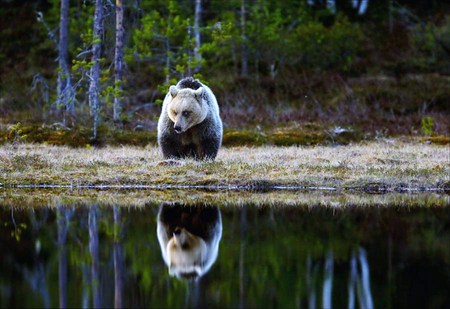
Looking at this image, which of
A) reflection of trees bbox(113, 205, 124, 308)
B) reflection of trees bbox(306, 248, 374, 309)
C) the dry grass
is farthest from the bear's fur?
reflection of trees bbox(306, 248, 374, 309)

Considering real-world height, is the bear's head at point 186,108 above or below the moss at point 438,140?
above

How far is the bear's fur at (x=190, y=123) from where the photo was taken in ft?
52.5

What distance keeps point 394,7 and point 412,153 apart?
22025 millimetres

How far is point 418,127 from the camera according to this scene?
86.7 feet

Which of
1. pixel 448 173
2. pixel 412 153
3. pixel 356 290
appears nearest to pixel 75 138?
pixel 412 153

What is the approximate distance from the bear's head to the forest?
17.5 feet

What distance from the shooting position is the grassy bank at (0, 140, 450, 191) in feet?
48.6

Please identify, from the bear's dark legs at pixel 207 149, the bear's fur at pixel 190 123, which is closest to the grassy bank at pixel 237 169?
the bear's dark legs at pixel 207 149

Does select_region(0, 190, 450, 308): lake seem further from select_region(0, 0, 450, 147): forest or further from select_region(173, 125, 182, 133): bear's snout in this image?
select_region(0, 0, 450, 147): forest

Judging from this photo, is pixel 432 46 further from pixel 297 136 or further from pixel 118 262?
pixel 118 262

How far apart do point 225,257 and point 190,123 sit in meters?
7.24

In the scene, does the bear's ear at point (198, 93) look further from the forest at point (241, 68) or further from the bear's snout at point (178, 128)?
the forest at point (241, 68)

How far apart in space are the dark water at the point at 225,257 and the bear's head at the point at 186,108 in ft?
12.0

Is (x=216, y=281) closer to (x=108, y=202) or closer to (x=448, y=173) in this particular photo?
(x=108, y=202)
